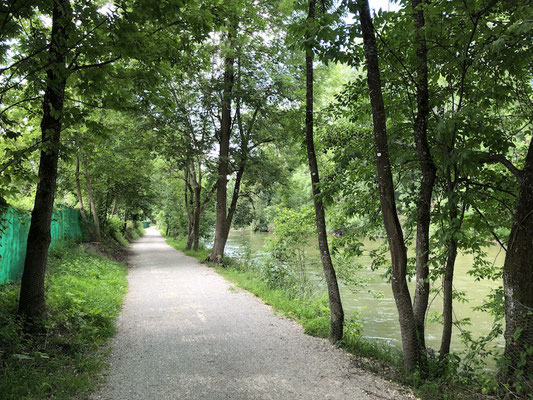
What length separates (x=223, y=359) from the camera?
498cm

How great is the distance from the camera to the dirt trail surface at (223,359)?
4074 mm

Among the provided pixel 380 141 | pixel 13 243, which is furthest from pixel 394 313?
pixel 13 243

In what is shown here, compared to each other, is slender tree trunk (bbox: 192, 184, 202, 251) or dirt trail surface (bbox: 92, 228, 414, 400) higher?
slender tree trunk (bbox: 192, 184, 202, 251)

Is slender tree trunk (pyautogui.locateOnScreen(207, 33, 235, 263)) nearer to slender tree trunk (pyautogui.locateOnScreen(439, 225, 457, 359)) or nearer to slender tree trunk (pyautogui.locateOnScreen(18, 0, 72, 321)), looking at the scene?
slender tree trunk (pyautogui.locateOnScreen(18, 0, 72, 321))

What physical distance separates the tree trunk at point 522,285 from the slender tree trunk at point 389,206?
111cm

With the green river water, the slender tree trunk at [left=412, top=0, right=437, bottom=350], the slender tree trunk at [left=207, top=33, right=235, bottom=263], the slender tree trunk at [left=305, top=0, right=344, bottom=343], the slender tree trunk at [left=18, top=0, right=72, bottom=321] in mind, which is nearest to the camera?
the slender tree trunk at [left=412, top=0, right=437, bottom=350]

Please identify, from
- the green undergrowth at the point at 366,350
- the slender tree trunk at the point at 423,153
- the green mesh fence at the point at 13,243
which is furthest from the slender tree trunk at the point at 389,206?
the green mesh fence at the point at 13,243

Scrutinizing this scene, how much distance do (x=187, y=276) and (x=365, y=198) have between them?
8.43 m

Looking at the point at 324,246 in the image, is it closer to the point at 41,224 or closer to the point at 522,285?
the point at 522,285

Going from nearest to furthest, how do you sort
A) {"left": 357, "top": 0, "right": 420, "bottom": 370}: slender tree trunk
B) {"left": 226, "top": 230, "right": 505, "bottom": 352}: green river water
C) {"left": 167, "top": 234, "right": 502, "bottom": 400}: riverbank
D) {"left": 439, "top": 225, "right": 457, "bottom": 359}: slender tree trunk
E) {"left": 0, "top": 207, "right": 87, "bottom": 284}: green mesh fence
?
{"left": 167, "top": 234, "right": 502, "bottom": 400}: riverbank
{"left": 357, "top": 0, "right": 420, "bottom": 370}: slender tree trunk
{"left": 439, "top": 225, "right": 457, "bottom": 359}: slender tree trunk
{"left": 0, "top": 207, "right": 87, "bottom": 284}: green mesh fence
{"left": 226, "top": 230, "right": 505, "bottom": 352}: green river water

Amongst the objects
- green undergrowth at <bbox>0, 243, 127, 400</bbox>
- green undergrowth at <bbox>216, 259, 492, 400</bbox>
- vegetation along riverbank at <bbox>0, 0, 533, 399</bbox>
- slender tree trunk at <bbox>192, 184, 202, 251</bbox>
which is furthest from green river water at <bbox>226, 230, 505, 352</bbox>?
slender tree trunk at <bbox>192, 184, 202, 251</bbox>

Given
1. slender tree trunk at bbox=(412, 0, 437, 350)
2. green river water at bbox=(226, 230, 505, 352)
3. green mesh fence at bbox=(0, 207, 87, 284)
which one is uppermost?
slender tree trunk at bbox=(412, 0, 437, 350)

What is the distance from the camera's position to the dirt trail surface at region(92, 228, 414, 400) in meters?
4.07

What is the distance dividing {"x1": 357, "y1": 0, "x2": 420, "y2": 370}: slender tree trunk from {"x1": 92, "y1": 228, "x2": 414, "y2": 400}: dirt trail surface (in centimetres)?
72
